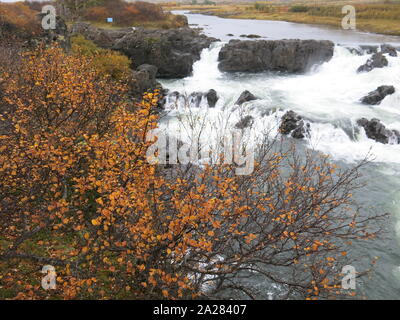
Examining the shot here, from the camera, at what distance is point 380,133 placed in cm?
2828

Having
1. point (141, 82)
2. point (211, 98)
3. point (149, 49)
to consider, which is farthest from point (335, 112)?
point (149, 49)

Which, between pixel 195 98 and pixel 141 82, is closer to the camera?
pixel 141 82

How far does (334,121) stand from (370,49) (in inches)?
994

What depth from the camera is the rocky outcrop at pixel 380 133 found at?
28094mm

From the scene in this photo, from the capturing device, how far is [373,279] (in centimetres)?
1453

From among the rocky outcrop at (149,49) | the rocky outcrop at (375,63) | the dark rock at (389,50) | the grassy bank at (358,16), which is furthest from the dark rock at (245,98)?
the grassy bank at (358,16)

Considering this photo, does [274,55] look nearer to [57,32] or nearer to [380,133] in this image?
[380,133]

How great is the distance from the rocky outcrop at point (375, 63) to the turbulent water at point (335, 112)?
913 mm

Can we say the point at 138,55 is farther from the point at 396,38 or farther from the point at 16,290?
the point at 396,38

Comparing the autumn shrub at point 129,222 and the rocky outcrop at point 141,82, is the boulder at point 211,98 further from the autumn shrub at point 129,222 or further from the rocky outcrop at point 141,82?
the autumn shrub at point 129,222

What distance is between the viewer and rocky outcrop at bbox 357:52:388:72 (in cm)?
4303

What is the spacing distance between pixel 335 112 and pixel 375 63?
16253 millimetres
